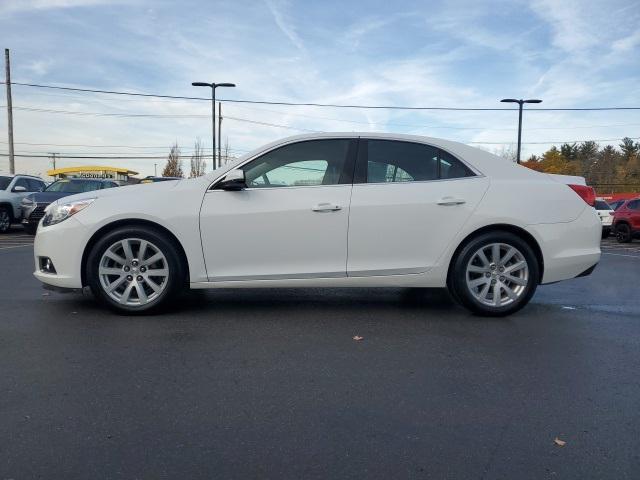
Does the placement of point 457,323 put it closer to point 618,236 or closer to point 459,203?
point 459,203

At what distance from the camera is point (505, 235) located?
4848 millimetres

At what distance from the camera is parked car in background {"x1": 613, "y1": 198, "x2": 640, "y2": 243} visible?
16906mm

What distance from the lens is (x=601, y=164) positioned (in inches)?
2950

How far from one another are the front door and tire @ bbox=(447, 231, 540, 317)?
1069mm

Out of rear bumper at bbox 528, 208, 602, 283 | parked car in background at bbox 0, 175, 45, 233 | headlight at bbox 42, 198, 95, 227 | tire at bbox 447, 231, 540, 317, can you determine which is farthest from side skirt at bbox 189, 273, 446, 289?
parked car in background at bbox 0, 175, 45, 233

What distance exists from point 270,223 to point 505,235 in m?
2.08

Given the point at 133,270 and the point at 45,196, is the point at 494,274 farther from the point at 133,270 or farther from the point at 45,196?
the point at 45,196

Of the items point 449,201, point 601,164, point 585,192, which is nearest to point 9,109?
point 449,201

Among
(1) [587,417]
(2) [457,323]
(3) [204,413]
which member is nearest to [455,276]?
(2) [457,323]

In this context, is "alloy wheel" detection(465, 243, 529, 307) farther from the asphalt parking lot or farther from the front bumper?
the front bumper

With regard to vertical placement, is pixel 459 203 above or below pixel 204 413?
above

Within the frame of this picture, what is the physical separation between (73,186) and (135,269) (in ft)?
40.0

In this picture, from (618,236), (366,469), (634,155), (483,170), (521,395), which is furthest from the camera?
(634,155)

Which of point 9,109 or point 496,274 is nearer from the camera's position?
point 496,274
